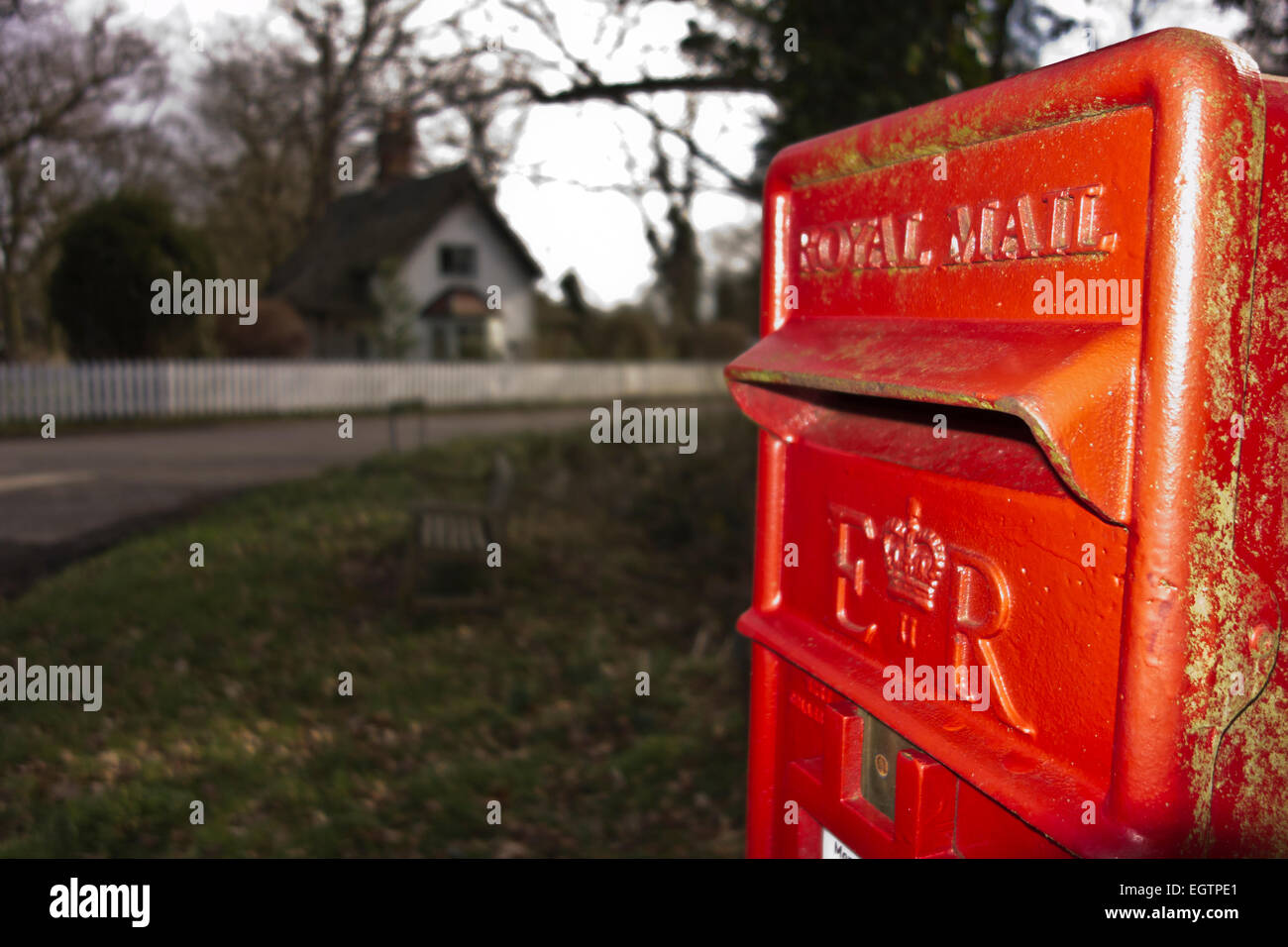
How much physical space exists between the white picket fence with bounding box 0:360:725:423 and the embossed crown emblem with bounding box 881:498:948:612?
16986 mm

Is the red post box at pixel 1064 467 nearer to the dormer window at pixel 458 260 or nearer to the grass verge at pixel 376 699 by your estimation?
the grass verge at pixel 376 699

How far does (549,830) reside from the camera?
4.07 metres

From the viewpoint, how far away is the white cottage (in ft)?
102

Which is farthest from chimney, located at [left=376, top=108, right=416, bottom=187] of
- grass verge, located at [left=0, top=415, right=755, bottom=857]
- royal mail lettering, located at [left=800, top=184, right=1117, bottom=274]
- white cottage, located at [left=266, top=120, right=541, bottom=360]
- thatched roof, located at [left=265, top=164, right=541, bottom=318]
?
thatched roof, located at [left=265, top=164, right=541, bottom=318]

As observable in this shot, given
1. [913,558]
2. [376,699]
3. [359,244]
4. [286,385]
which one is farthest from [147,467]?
[359,244]

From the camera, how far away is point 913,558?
1.47 metres

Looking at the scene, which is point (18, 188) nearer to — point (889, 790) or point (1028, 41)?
point (1028, 41)

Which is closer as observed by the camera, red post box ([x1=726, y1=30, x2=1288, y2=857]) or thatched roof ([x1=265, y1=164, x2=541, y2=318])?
red post box ([x1=726, y1=30, x2=1288, y2=857])

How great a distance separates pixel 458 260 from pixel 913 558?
32988mm

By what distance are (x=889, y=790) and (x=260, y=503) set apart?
845cm

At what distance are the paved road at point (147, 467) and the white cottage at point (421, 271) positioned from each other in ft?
42.1

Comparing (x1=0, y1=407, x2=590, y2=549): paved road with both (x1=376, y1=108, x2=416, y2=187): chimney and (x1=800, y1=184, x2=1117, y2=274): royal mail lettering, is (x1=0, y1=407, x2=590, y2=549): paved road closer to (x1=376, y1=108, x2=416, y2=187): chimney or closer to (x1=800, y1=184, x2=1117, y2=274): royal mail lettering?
(x1=376, y1=108, x2=416, y2=187): chimney

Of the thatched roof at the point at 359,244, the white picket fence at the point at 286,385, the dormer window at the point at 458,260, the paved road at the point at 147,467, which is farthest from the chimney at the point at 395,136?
the dormer window at the point at 458,260

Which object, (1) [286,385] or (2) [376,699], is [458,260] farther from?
(2) [376,699]
